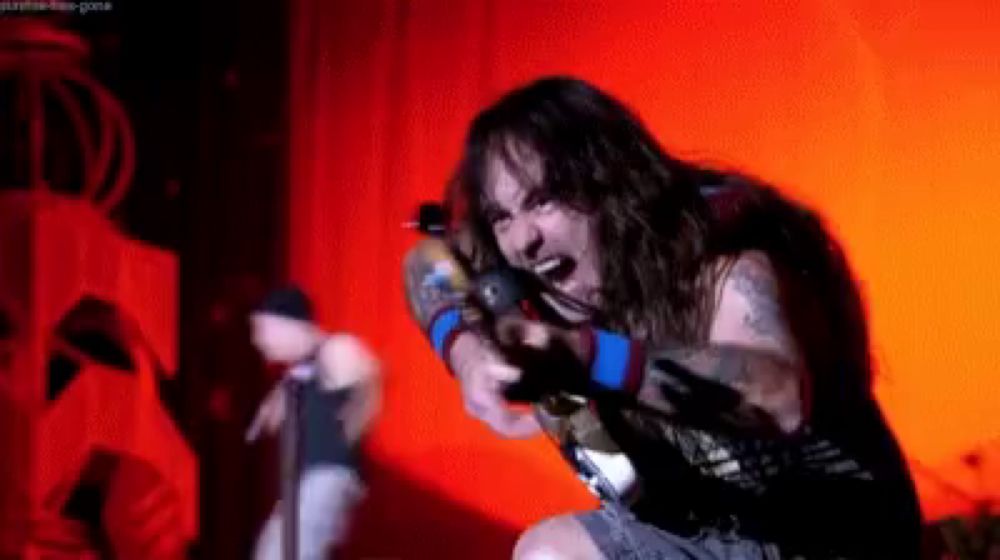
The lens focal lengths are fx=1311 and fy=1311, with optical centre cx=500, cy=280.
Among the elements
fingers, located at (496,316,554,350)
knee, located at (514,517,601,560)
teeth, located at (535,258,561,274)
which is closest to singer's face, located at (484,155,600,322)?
teeth, located at (535,258,561,274)

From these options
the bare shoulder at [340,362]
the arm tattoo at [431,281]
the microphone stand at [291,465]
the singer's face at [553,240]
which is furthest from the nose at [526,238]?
the bare shoulder at [340,362]

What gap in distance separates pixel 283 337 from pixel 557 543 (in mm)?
1936

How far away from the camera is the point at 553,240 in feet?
7.55

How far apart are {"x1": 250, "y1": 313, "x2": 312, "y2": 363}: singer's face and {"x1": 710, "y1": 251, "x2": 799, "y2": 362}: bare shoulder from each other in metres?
2.21

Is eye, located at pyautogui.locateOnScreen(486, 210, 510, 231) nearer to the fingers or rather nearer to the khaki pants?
the fingers

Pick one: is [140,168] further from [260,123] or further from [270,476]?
[270,476]

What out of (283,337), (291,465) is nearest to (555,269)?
(291,465)

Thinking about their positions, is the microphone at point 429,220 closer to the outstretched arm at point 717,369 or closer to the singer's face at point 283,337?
the outstretched arm at point 717,369

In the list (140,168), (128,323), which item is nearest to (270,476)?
(128,323)

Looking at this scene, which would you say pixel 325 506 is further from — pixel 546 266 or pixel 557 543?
pixel 546 266

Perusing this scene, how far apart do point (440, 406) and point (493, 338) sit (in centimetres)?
304

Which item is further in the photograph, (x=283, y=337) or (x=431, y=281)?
(x=283, y=337)

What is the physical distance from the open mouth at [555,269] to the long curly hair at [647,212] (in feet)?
0.20

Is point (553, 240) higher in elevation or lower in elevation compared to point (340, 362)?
higher
